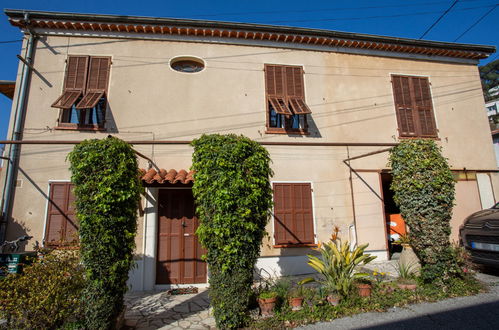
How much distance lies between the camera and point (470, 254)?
590 centimetres

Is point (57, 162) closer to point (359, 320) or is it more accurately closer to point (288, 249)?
point (288, 249)

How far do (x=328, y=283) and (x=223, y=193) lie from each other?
2373 mm

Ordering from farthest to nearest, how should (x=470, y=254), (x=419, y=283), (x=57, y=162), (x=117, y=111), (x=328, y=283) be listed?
(x=117, y=111), (x=57, y=162), (x=470, y=254), (x=419, y=283), (x=328, y=283)

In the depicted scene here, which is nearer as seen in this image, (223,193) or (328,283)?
(223,193)

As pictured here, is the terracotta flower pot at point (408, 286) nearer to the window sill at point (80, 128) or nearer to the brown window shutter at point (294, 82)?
the brown window shutter at point (294, 82)

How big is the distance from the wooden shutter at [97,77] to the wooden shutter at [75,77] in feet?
0.45

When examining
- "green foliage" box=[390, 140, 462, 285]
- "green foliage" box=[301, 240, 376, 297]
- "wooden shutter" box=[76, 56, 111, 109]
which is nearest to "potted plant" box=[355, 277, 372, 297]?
"green foliage" box=[301, 240, 376, 297]

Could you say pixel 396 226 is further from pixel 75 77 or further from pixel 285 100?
pixel 75 77

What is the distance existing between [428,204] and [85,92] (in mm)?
8074

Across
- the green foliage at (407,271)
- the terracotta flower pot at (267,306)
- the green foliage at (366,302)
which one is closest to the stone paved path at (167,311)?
the terracotta flower pot at (267,306)

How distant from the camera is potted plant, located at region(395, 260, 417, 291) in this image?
4.87 metres

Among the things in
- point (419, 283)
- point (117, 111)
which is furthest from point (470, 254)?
point (117, 111)

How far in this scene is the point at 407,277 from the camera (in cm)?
532

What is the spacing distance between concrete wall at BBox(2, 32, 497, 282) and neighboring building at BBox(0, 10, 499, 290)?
3 centimetres
